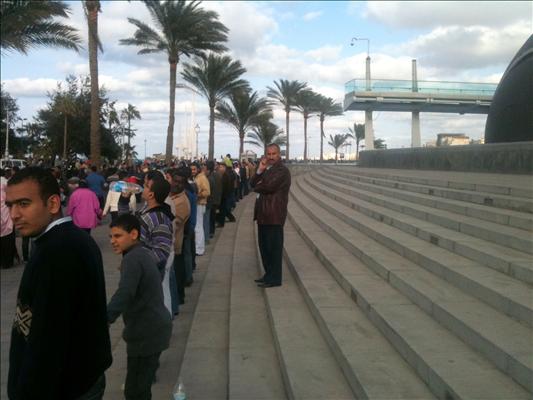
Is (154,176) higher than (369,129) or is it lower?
lower

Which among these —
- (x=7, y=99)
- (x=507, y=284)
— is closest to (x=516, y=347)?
(x=507, y=284)

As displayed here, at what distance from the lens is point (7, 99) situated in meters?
58.4

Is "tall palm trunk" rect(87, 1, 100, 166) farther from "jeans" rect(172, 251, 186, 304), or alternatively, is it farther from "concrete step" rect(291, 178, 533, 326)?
"concrete step" rect(291, 178, 533, 326)

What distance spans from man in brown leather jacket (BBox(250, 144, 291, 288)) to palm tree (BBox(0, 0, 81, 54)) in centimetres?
1108

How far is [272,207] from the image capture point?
20.5 feet

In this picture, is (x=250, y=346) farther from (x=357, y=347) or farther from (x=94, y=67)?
(x=94, y=67)

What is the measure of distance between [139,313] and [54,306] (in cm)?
156

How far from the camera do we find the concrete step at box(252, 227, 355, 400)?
3.68 m

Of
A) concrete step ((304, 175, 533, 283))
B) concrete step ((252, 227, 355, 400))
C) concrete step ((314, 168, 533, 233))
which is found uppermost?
concrete step ((314, 168, 533, 233))

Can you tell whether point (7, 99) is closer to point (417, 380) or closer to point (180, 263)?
point (180, 263)

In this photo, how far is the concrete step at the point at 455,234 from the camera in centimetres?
478

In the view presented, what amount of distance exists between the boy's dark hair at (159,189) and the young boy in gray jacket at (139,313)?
87 centimetres

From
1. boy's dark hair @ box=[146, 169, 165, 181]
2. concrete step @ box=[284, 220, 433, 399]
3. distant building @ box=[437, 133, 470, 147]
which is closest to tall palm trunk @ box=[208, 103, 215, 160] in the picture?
distant building @ box=[437, 133, 470, 147]

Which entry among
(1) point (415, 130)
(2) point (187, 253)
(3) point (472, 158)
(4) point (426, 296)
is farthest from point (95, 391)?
(1) point (415, 130)
